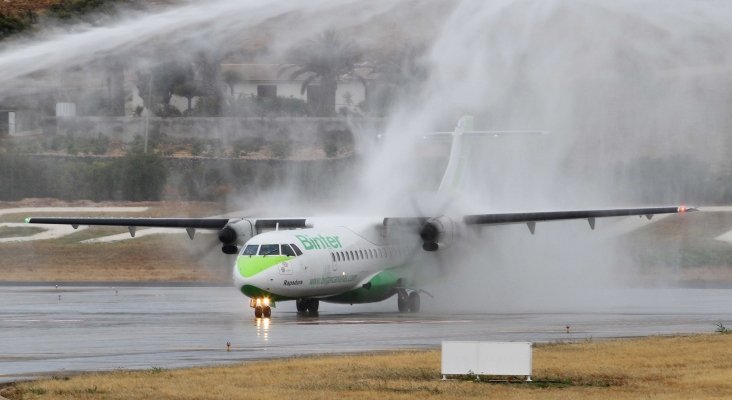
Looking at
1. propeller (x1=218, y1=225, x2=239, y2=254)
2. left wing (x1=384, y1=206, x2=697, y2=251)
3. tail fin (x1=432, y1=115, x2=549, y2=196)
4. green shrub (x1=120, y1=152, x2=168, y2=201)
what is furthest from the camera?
green shrub (x1=120, y1=152, x2=168, y2=201)

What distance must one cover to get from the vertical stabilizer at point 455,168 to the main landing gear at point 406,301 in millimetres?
4892

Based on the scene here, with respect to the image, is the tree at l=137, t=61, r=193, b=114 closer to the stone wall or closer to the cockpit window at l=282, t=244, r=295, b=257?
the stone wall

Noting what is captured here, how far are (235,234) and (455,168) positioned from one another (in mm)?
8426

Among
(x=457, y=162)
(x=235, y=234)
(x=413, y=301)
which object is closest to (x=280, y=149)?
(x=457, y=162)

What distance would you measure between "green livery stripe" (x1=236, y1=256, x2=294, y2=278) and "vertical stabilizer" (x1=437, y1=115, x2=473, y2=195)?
10.1 m

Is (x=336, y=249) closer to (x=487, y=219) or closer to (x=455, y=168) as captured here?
(x=487, y=219)

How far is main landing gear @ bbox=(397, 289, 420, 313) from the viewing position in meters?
39.0

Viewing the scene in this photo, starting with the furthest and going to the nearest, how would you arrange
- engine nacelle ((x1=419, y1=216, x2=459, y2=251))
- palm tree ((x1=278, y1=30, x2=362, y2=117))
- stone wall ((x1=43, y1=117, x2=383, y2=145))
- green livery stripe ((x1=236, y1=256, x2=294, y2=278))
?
stone wall ((x1=43, y1=117, x2=383, y2=145)) < palm tree ((x1=278, y1=30, x2=362, y2=117)) < engine nacelle ((x1=419, y1=216, x2=459, y2=251)) < green livery stripe ((x1=236, y1=256, x2=294, y2=278))

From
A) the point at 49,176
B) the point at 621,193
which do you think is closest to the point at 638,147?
the point at 621,193

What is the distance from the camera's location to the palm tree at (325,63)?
61.4 meters

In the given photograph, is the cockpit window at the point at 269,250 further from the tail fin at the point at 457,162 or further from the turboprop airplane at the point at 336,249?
the tail fin at the point at 457,162

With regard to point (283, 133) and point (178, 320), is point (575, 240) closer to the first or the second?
point (178, 320)

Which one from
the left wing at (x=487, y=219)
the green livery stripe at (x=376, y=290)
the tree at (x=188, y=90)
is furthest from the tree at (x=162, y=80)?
the left wing at (x=487, y=219)

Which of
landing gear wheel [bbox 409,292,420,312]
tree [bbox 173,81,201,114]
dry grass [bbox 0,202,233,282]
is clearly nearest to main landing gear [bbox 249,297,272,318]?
landing gear wheel [bbox 409,292,420,312]
